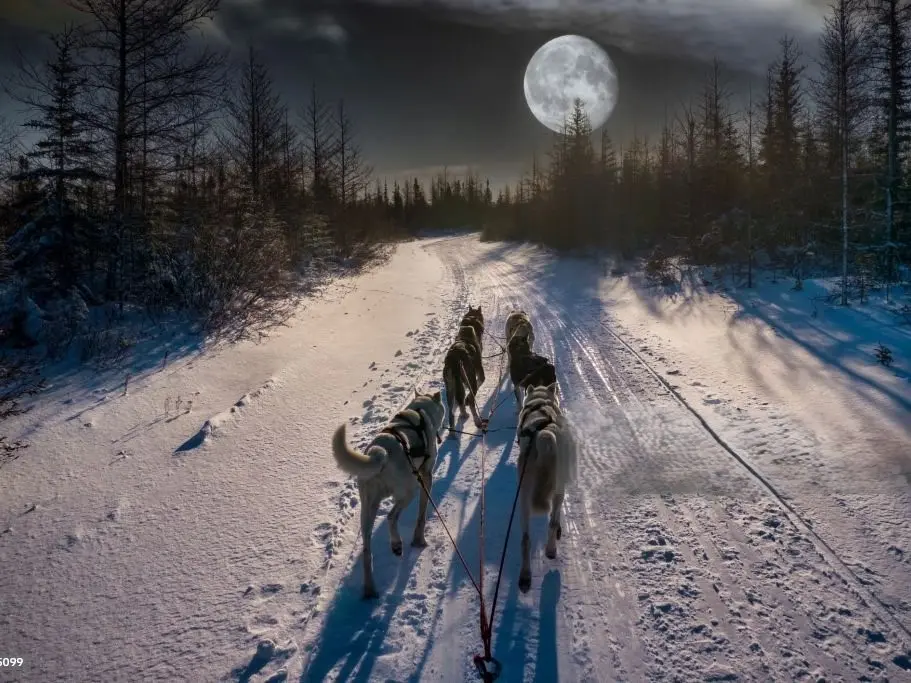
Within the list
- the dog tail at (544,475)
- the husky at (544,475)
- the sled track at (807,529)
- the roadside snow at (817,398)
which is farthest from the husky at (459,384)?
the roadside snow at (817,398)

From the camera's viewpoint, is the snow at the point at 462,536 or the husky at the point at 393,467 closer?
the snow at the point at 462,536

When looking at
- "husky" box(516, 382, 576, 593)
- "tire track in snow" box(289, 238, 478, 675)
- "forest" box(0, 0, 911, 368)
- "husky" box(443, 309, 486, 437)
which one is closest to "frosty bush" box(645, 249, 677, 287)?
"forest" box(0, 0, 911, 368)

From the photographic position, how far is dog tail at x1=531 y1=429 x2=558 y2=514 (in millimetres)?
3355

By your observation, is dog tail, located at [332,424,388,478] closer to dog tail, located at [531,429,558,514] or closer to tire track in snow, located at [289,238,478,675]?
tire track in snow, located at [289,238,478,675]

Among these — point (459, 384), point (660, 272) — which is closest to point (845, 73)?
point (660, 272)

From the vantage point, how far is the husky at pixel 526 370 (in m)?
6.03

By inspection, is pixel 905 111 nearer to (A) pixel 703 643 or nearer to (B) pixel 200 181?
(A) pixel 703 643

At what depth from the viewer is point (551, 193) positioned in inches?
1414

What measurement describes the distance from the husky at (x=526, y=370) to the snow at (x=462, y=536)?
0.64 metres

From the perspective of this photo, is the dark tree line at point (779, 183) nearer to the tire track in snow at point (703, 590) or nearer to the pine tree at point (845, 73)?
the pine tree at point (845, 73)

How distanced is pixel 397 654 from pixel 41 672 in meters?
2.00

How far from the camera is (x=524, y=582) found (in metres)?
3.27

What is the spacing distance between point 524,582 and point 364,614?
3.66 ft

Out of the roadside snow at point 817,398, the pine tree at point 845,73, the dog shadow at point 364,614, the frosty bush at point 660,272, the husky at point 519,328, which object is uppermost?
the pine tree at point 845,73
